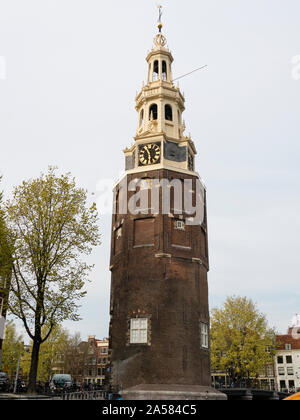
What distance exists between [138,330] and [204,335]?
634cm

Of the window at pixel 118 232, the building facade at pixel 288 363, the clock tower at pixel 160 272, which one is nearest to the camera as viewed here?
the clock tower at pixel 160 272

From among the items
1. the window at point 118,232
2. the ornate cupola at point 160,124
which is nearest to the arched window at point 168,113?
the ornate cupola at point 160,124

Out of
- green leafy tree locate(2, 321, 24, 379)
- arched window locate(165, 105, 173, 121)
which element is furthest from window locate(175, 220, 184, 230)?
green leafy tree locate(2, 321, 24, 379)

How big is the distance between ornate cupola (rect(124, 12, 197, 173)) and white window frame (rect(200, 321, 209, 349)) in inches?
573

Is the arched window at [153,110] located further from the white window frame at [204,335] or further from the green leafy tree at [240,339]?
the green leafy tree at [240,339]

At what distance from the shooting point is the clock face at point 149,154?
39250 mm

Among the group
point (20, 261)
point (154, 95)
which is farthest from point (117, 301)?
point (154, 95)

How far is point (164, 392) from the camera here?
3048 centimetres

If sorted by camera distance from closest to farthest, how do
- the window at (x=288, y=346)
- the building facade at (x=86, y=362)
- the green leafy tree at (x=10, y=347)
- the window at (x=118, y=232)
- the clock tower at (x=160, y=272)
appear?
the clock tower at (x=160, y=272) < the window at (x=118, y=232) < the green leafy tree at (x=10, y=347) < the building facade at (x=86, y=362) < the window at (x=288, y=346)

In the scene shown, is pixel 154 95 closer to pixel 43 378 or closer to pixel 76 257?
pixel 76 257

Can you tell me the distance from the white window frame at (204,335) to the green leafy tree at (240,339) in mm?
17323

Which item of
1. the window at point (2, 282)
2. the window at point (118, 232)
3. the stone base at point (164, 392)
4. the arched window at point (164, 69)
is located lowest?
the stone base at point (164, 392)

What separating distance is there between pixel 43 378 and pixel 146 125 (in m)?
44.3

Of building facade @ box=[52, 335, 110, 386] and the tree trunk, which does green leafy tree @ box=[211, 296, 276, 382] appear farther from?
the tree trunk
